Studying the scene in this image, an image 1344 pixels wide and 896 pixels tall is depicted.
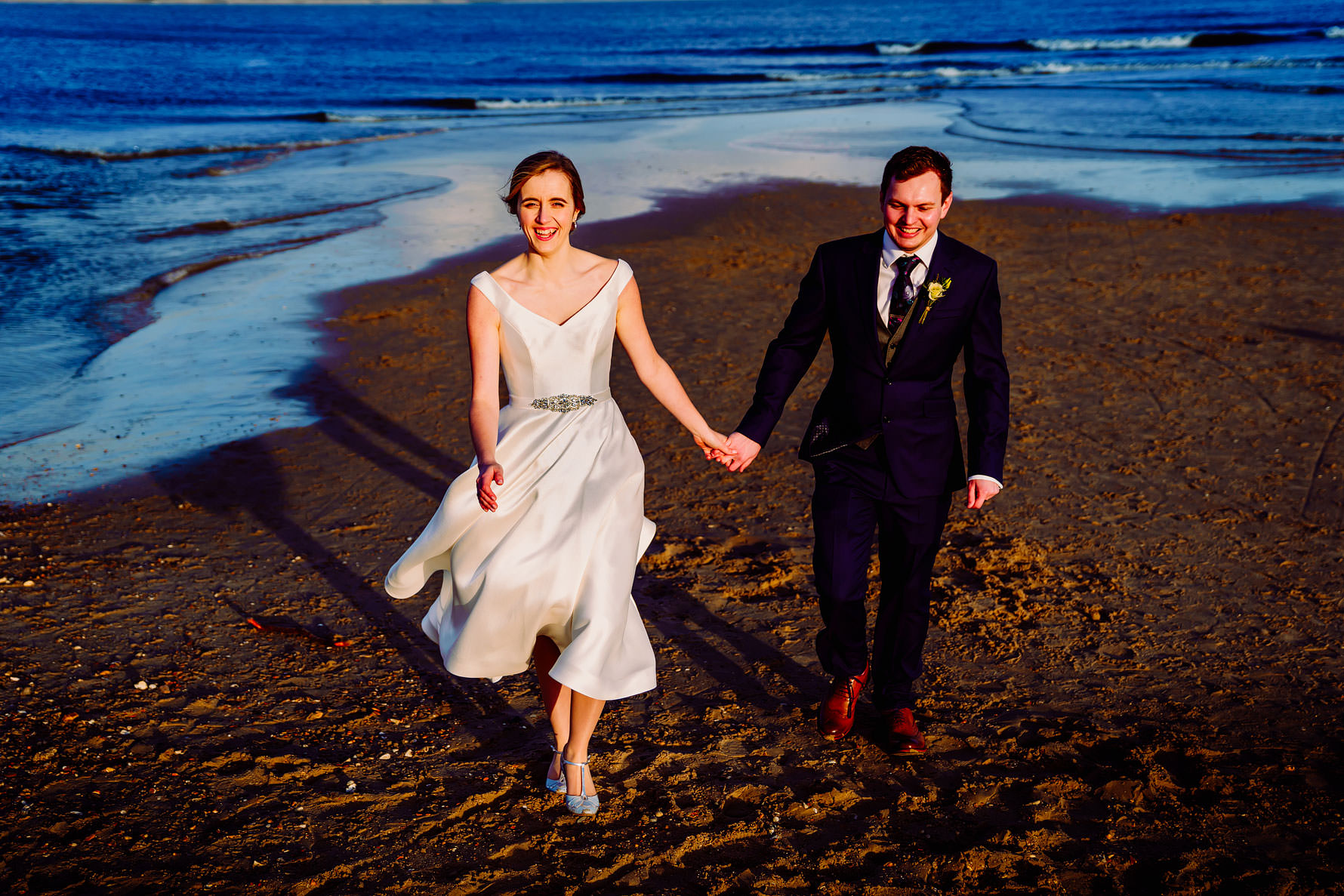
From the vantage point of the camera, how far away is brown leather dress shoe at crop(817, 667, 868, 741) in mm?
4129

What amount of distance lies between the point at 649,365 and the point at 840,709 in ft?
5.39

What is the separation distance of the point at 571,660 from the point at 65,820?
202cm

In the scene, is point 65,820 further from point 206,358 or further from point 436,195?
point 436,195

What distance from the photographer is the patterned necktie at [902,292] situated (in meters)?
3.71

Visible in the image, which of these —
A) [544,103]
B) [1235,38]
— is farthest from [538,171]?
[1235,38]

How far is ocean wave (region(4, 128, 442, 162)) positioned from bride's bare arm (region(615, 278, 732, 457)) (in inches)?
948

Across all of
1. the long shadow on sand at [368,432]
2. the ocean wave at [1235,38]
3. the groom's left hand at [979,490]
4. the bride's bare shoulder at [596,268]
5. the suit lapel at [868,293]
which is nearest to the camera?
the bride's bare shoulder at [596,268]

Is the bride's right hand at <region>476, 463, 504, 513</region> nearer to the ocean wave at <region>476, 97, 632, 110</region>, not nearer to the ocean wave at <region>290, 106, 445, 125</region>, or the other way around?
the ocean wave at <region>290, 106, 445, 125</region>

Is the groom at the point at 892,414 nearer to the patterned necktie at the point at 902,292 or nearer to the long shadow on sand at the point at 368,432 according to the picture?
the patterned necktie at the point at 902,292

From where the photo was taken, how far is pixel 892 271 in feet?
12.4

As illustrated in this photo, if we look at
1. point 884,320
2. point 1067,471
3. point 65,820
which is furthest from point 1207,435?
point 65,820

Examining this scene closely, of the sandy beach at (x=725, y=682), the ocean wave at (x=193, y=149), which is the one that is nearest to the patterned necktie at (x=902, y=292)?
the sandy beach at (x=725, y=682)

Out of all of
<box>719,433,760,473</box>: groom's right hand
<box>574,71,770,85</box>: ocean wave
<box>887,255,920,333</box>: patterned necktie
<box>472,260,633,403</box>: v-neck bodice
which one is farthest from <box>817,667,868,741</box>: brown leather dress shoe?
<box>574,71,770,85</box>: ocean wave

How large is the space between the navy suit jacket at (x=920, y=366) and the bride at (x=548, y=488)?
2.75 feet
